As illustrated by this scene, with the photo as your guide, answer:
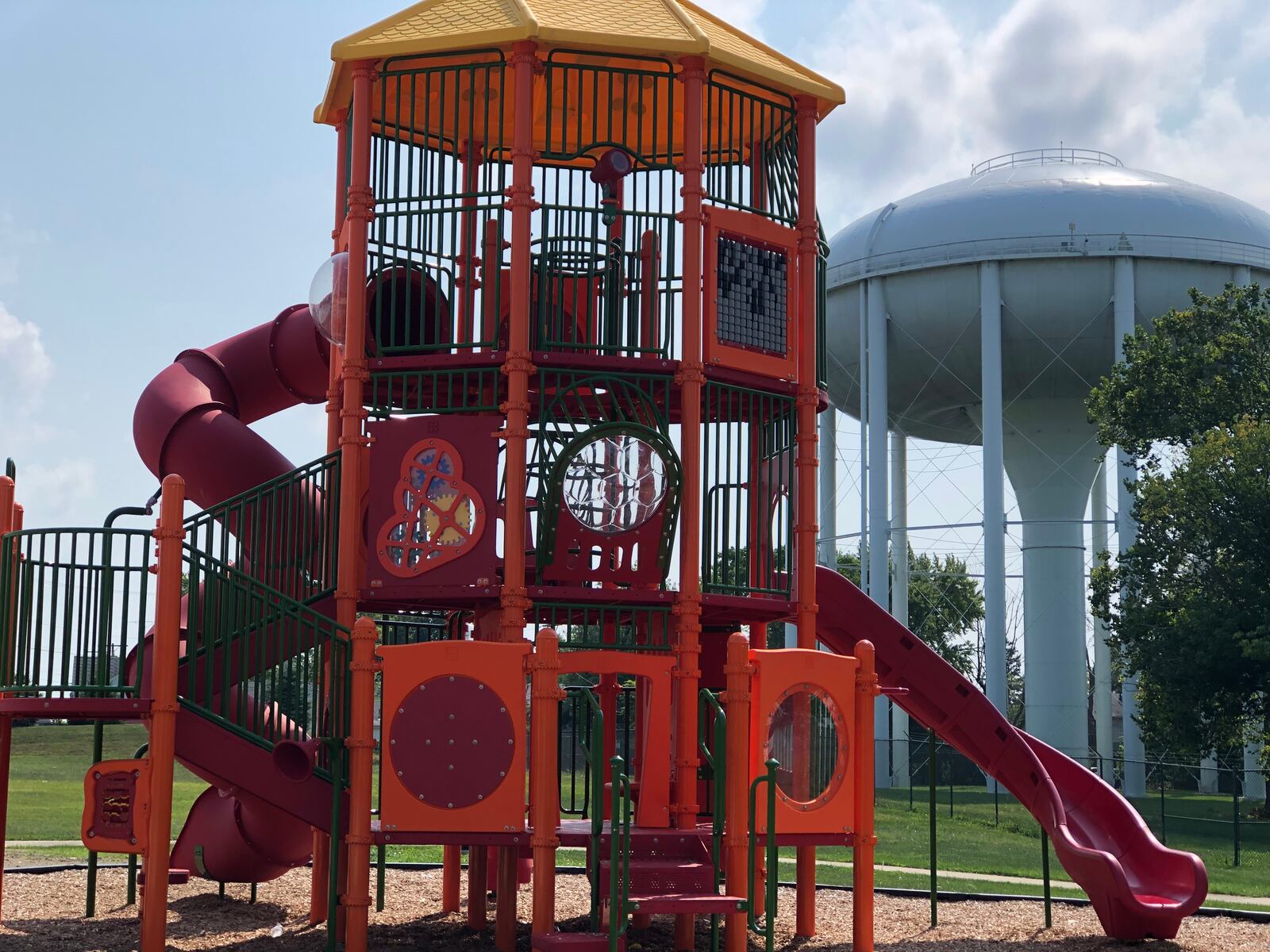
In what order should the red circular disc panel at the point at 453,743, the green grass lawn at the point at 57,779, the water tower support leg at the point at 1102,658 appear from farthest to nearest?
the water tower support leg at the point at 1102,658
the green grass lawn at the point at 57,779
the red circular disc panel at the point at 453,743

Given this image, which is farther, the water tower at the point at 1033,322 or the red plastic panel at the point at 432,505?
the water tower at the point at 1033,322

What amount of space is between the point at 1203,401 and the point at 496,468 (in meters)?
27.2

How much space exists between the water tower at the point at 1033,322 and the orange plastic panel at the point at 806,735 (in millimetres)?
26626

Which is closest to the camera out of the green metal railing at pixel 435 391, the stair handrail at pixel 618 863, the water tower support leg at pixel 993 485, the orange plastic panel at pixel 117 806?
the stair handrail at pixel 618 863

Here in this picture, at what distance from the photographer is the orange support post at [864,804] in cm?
1394

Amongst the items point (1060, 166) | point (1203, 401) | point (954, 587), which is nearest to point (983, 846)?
point (1203, 401)

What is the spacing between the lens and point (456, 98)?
46.8ft

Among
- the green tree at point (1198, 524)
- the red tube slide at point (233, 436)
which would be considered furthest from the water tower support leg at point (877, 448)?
the red tube slide at point (233, 436)

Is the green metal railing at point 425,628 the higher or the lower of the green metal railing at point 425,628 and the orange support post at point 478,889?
the higher

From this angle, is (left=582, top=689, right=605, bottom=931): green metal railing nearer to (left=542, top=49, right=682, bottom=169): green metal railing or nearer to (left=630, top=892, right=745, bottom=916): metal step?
(left=630, top=892, right=745, bottom=916): metal step

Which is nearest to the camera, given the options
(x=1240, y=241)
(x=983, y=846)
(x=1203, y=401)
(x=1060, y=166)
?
(x=983, y=846)

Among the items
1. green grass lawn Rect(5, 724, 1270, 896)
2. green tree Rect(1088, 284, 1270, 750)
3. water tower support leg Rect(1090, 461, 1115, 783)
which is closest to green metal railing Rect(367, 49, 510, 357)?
green grass lawn Rect(5, 724, 1270, 896)

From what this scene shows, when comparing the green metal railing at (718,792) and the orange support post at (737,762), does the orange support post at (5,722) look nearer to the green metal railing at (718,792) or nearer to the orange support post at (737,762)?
the green metal railing at (718,792)

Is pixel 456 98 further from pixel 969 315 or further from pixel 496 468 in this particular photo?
pixel 969 315
